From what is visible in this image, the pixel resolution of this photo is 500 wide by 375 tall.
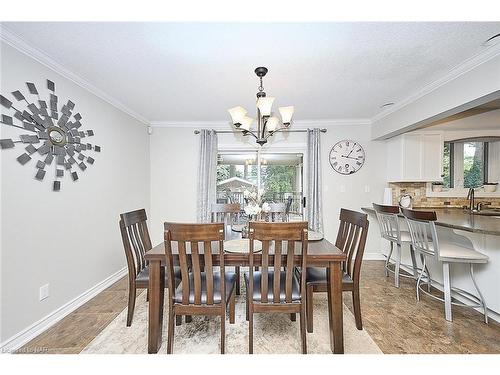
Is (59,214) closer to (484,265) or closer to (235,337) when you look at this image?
(235,337)

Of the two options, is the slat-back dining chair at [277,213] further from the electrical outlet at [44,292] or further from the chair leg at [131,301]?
the electrical outlet at [44,292]

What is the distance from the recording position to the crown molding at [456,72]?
195 cm

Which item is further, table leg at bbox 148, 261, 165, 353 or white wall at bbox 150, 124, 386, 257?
white wall at bbox 150, 124, 386, 257

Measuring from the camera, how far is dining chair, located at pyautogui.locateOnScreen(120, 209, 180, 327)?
200 centimetres

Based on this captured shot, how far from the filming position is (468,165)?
13.4ft

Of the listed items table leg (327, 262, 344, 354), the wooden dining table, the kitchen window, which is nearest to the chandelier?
the wooden dining table

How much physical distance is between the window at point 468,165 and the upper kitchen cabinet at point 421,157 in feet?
1.99

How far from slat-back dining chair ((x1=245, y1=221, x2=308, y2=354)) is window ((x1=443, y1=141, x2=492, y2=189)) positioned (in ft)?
13.1

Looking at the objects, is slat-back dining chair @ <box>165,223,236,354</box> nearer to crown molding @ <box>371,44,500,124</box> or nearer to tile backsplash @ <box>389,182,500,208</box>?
crown molding @ <box>371,44,500,124</box>

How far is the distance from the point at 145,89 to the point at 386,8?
263 cm

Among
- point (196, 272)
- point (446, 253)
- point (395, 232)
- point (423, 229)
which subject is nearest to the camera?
point (196, 272)

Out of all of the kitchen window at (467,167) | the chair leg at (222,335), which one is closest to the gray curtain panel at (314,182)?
the kitchen window at (467,167)

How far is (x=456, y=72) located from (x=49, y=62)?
151 inches

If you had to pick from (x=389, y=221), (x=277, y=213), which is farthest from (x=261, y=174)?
(x=389, y=221)
